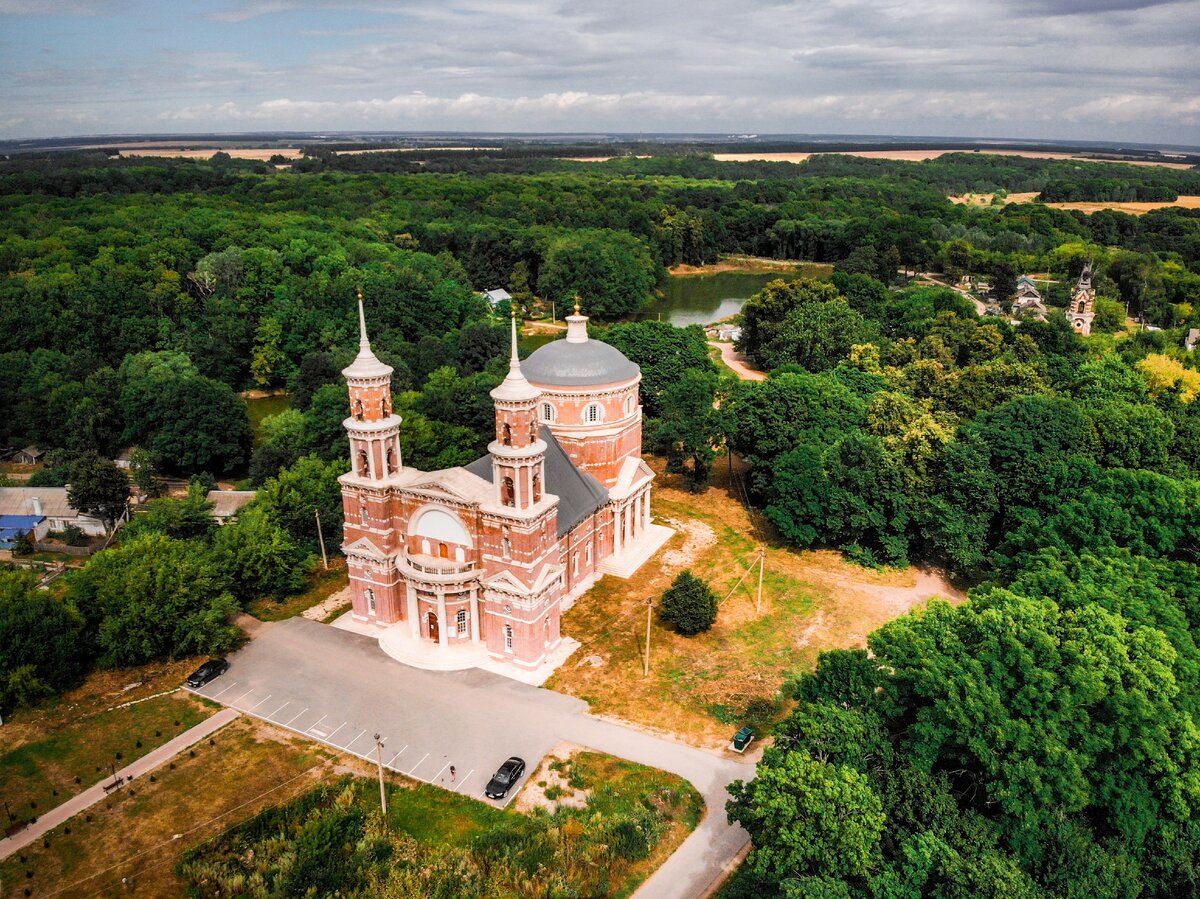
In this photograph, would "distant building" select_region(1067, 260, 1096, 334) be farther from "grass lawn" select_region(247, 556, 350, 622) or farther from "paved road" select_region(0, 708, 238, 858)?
"paved road" select_region(0, 708, 238, 858)

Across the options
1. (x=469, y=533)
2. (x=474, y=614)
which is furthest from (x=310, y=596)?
(x=469, y=533)

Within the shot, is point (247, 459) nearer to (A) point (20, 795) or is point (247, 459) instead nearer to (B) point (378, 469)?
(B) point (378, 469)

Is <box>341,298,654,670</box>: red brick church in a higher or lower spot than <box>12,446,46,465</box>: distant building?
higher

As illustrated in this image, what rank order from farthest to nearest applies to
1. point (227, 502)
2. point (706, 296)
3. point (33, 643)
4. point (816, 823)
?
point (706, 296) < point (227, 502) < point (33, 643) < point (816, 823)

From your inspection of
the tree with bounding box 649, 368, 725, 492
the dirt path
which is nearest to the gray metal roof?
the tree with bounding box 649, 368, 725, 492

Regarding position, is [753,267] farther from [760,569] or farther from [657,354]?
[760,569]

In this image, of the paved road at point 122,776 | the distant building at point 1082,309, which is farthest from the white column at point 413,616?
the distant building at point 1082,309

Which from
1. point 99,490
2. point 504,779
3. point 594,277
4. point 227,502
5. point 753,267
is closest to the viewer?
point 504,779
